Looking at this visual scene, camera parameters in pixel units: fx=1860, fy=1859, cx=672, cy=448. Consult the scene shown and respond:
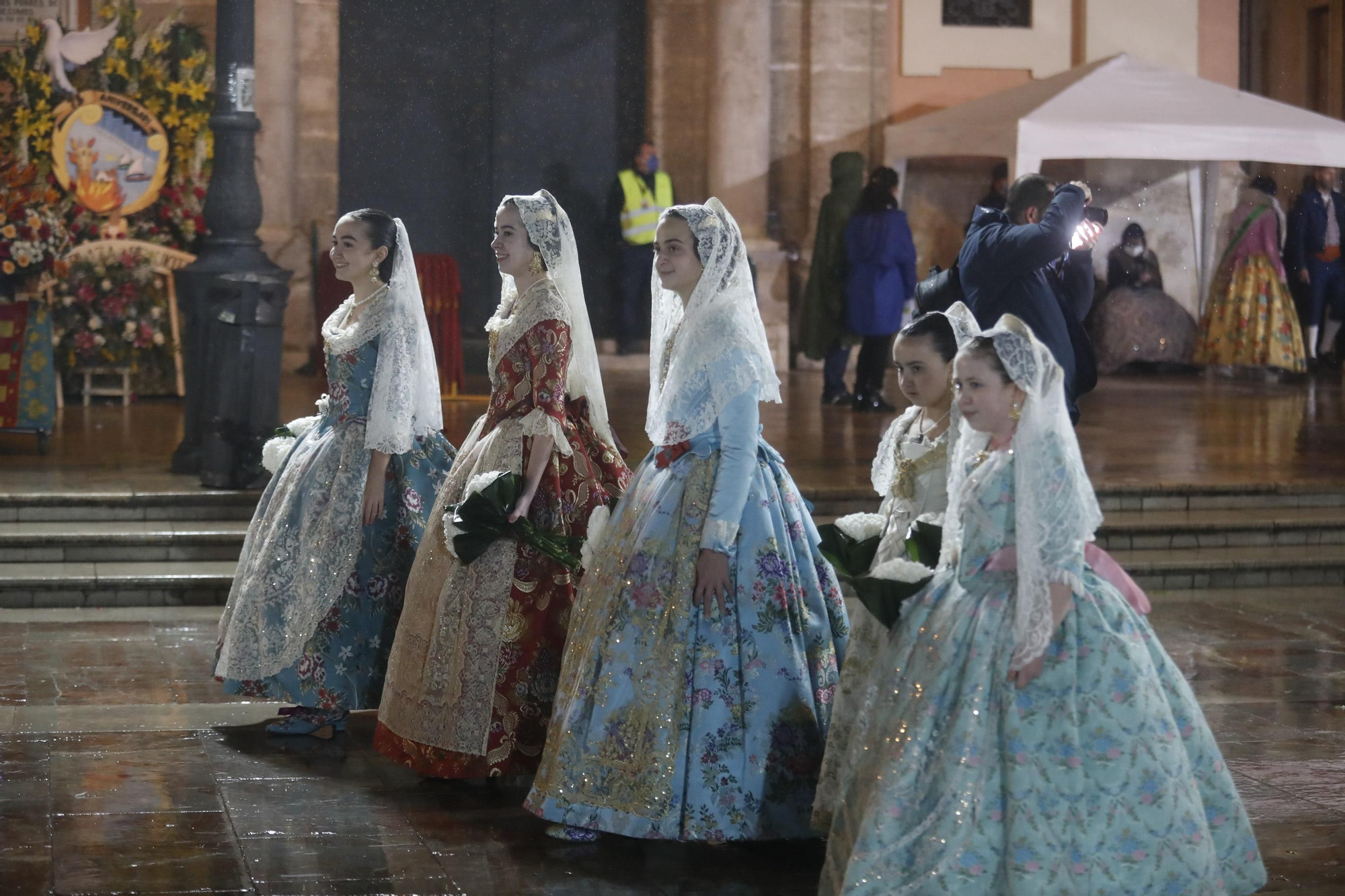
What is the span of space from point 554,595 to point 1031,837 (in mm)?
1657

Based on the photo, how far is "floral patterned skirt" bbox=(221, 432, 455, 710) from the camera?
17.9 feet

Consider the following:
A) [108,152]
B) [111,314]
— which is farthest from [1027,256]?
[108,152]

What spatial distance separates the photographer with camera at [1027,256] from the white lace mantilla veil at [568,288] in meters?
2.09

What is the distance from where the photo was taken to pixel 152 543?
7.83 m

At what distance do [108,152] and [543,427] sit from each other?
801cm

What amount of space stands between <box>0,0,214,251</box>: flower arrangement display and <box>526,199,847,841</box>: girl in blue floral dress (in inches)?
326

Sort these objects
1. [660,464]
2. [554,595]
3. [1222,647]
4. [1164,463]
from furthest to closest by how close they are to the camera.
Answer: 1. [1164,463]
2. [1222,647]
3. [554,595]
4. [660,464]

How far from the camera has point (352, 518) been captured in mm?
5438

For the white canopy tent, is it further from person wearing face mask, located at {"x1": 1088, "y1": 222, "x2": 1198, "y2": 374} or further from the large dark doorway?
the large dark doorway

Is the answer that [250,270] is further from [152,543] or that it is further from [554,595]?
[554,595]

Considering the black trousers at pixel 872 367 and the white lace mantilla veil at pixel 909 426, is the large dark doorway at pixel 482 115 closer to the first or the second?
the black trousers at pixel 872 367

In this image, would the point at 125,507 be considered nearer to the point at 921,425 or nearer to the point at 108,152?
the point at 108,152

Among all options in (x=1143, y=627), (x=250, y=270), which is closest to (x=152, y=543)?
(x=250, y=270)

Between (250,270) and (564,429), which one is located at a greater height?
(250,270)
